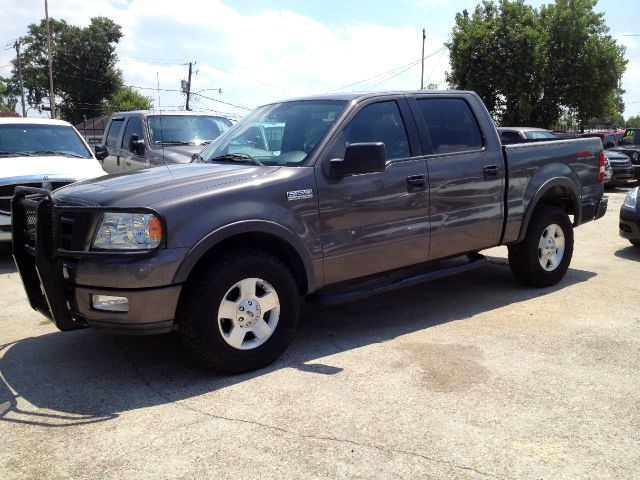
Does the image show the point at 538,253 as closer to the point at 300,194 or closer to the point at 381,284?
the point at 381,284

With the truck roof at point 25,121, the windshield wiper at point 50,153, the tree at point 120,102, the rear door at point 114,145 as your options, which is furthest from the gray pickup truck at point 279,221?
the tree at point 120,102

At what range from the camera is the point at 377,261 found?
478 cm

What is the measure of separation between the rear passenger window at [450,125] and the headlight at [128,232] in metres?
2.53

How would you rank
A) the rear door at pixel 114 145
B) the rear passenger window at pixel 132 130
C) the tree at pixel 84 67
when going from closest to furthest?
the rear passenger window at pixel 132 130 < the rear door at pixel 114 145 < the tree at pixel 84 67

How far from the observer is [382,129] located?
16.2ft

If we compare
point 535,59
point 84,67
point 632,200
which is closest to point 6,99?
point 84,67

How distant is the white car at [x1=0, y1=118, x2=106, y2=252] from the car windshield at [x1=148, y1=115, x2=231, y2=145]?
3.40ft

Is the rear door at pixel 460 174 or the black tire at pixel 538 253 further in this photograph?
the black tire at pixel 538 253

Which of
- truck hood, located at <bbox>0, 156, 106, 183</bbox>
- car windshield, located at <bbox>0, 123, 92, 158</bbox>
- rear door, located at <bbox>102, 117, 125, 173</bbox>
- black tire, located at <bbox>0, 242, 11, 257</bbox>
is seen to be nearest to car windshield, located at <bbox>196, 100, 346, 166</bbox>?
truck hood, located at <bbox>0, 156, 106, 183</bbox>

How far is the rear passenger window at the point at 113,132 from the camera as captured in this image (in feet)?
34.6

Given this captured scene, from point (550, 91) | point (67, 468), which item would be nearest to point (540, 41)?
point (550, 91)

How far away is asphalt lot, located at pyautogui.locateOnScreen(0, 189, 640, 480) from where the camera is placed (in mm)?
3020

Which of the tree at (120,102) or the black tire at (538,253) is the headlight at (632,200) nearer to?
the black tire at (538,253)

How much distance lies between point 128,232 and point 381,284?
2.04 metres
